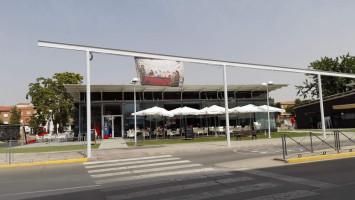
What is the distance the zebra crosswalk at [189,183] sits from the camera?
20.4 ft

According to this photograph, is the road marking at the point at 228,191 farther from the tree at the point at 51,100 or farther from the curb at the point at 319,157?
the tree at the point at 51,100

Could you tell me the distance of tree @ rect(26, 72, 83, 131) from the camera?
3712 centimetres

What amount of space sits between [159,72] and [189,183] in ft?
33.5

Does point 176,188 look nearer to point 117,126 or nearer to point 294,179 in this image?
point 294,179

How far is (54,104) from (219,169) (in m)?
33.1

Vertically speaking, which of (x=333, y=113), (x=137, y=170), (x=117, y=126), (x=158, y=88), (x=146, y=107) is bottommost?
(x=137, y=170)

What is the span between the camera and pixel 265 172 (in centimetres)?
875

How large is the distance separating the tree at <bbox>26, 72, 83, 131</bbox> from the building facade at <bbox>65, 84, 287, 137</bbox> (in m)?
10.8

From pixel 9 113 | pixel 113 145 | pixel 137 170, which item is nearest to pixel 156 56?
pixel 113 145

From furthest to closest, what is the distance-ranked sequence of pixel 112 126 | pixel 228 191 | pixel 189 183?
pixel 112 126 < pixel 189 183 < pixel 228 191

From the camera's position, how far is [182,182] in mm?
7715

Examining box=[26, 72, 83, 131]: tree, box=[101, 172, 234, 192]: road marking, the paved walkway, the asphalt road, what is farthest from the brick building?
box=[101, 172, 234, 192]: road marking

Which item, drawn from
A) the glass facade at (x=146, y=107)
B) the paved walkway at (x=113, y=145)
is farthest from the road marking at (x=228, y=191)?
the glass facade at (x=146, y=107)

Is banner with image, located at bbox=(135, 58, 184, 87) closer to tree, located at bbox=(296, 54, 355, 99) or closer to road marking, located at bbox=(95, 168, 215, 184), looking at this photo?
road marking, located at bbox=(95, 168, 215, 184)
